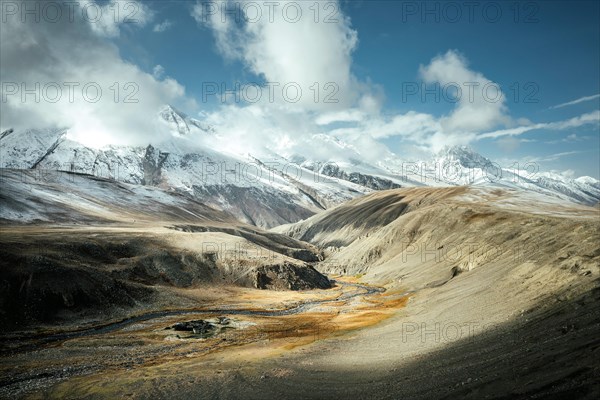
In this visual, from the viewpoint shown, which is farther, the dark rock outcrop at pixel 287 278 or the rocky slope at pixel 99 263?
the dark rock outcrop at pixel 287 278

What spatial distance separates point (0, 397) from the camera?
2672 cm

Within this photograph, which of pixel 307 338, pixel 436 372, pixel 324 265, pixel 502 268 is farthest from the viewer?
pixel 324 265

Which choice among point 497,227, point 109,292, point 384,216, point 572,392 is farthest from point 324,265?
point 572,392

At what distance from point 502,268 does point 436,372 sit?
110ft

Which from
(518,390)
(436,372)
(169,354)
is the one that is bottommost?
(169,354)

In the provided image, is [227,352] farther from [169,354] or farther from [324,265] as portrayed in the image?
[324,265]

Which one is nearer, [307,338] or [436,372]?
[436,372]

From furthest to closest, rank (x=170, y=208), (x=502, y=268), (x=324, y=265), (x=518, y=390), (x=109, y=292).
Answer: (x=170, y=208), (x=324, y=265), (x=109, y=292), (x=502, y=268), (x=518, y=390)

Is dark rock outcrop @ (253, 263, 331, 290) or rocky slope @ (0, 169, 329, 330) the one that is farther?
dark rock outcrop @ (253, 263, 331, 290)

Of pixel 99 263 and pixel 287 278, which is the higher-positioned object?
pixel 99 263

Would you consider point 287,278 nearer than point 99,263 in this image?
No

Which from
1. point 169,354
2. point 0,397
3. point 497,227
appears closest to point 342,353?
point 169,354

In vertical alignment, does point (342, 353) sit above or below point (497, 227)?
below

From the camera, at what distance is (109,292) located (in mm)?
60625
